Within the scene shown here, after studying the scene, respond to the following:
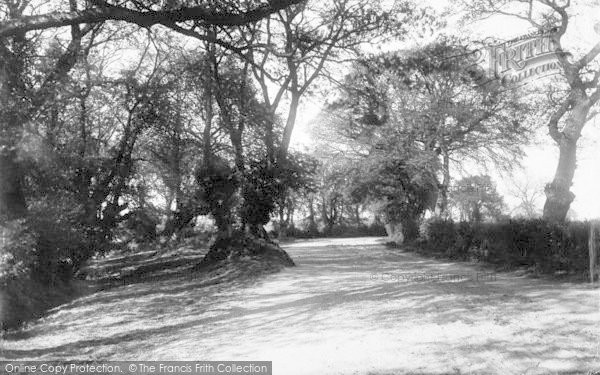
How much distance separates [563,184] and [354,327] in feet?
39.5

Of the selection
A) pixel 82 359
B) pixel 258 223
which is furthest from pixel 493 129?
pixel 82 359

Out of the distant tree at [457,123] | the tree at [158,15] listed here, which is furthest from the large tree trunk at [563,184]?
the tree at [158,15]

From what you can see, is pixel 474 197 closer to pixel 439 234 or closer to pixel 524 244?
pixel 439 234

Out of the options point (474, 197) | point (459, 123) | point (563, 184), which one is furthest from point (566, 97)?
point (474, 197)

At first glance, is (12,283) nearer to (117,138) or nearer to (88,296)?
(88,296)

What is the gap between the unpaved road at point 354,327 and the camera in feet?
19.7

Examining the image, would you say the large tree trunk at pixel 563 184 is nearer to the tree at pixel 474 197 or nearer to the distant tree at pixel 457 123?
the distant tree at pixel 457 123

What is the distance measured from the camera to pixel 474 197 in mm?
55594

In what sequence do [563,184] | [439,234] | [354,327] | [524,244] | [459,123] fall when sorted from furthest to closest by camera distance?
[459,123] → [439,234] → [563,184] → [524,244] → [354,327]

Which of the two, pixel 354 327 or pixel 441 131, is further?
pixel 441 131

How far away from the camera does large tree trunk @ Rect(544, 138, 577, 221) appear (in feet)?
55.5

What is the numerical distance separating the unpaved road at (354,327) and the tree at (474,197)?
2403 centimetres

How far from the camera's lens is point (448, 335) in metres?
7.05

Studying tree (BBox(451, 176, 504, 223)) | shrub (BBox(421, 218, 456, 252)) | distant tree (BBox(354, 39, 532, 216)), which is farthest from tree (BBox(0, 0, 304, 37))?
tree (BBox(451, 176, 504, 223))
